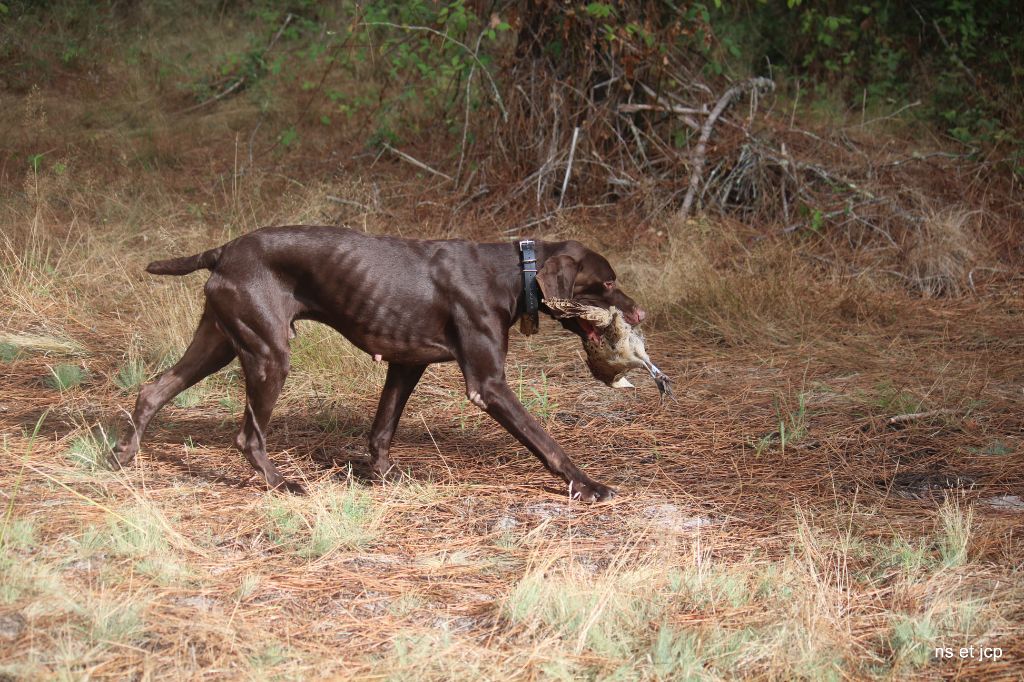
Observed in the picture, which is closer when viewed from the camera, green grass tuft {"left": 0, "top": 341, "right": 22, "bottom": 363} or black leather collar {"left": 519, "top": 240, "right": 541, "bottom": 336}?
black leather collar {"left": 519, "top": 240, "right": 541, "bottom": 336}

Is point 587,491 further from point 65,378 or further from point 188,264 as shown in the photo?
point 65,378

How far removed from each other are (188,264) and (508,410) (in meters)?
1.46

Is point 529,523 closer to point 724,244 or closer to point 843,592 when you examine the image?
Answer: point 843,592

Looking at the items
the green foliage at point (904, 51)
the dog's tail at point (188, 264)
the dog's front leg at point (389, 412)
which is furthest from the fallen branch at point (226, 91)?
the dog's front leg at point (389, 412)

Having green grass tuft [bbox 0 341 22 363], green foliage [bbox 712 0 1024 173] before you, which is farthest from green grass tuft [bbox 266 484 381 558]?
green foliage [bbox 712 0 1024 173]

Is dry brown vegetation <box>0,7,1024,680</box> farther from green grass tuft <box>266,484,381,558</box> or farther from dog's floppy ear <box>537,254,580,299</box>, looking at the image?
dog's floppy ear <box>537,254,580,299</box>

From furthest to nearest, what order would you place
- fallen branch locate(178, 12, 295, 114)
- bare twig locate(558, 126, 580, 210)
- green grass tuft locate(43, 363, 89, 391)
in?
fallen branch locate(178, 12, 295, 114)
bare twig locate(558, 126, 580, 210)
green grass tuft locate(43, 363, 89, 391)

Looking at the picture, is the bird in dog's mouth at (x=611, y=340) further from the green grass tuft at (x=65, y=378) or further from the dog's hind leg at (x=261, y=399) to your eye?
the green grass tuft at (x=65, y=378)

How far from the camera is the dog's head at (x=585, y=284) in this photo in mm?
4336

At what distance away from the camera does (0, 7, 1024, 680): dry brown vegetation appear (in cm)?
295

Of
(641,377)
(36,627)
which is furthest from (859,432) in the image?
(36,627)

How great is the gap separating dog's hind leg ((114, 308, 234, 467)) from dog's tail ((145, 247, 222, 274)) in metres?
0.19

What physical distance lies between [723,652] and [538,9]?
6153 mm

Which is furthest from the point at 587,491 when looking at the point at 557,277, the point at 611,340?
the point at 557,277
